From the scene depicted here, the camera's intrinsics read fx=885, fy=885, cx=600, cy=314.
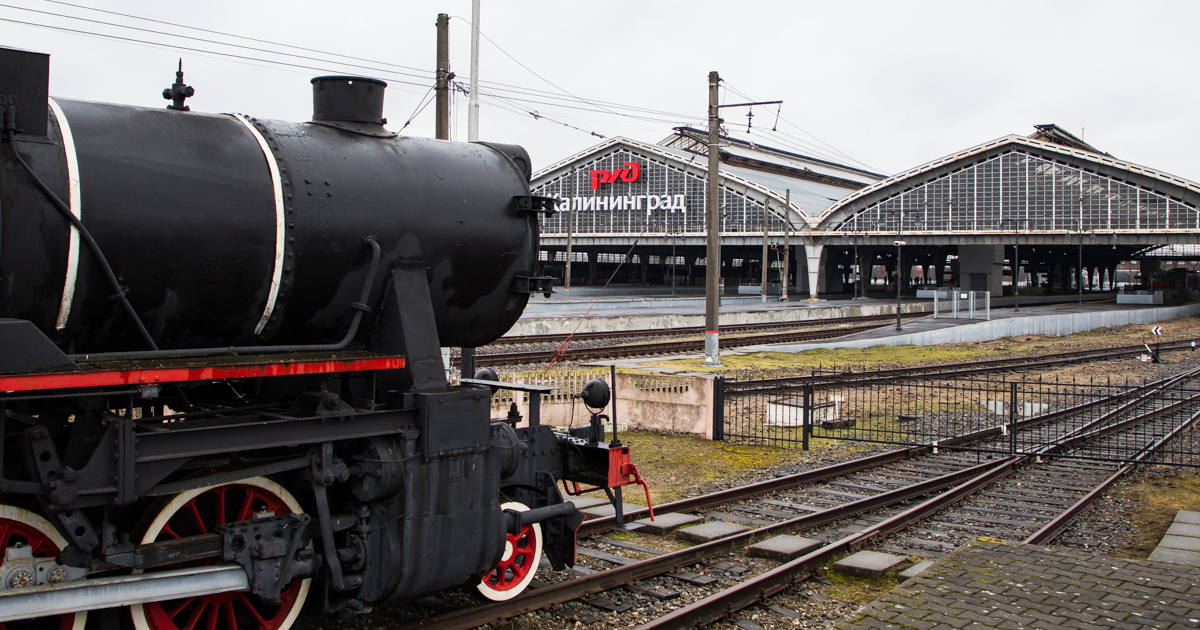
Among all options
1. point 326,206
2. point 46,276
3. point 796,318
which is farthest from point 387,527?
point 796,318

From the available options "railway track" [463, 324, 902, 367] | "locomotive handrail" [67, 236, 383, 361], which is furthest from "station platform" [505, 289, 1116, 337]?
"locomotive handrail" [67, 236, 383, 361]

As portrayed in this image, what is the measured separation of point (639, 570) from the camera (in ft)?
26.3

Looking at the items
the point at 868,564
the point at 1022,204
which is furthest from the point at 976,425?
the point at 1022,204

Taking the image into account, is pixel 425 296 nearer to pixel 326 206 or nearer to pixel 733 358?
pixel 326 206

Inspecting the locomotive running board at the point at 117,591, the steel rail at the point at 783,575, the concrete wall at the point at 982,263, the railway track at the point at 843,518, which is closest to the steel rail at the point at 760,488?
the railway track at the point at 843,518

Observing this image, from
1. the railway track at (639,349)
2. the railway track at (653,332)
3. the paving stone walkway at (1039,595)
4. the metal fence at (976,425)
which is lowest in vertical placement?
the paving stone walkway at (1039,595)

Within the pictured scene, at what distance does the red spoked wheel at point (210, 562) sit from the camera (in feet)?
16.4

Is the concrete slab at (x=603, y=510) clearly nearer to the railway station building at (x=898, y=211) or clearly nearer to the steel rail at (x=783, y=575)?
the steel rail at (x=783, y=575)

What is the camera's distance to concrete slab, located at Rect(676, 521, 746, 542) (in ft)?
30.7

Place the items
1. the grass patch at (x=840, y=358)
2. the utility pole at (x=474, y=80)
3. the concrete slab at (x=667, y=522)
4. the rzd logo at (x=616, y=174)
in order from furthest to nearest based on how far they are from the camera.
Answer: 1. the rzd logo at (x=616, y=174)
2. the grass patch at (x=840, y=358)
3. the utility pole at (x=474, y=80)
4. the concrete slab at (x=667, y=522)

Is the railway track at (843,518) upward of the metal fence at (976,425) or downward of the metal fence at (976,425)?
downward

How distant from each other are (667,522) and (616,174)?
3139 inches

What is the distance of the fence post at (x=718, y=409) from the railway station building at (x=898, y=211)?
126ft

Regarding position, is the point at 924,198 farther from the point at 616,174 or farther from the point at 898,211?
the point at 616,174
